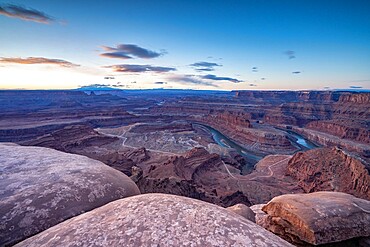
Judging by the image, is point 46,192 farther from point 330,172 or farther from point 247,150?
point 247,150

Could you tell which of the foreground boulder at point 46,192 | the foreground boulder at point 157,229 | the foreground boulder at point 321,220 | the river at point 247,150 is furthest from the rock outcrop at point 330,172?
the foreground boulder at point 46,192

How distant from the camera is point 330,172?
119 ft

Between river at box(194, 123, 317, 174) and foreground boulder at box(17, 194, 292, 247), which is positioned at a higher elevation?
foreground boulder at box(17, 194, 292, 247)

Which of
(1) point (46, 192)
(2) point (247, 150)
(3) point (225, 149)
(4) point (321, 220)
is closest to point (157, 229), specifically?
(1) point (46, 192)

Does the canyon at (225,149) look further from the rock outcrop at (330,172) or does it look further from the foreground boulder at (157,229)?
the foreground boulder at (157,229)

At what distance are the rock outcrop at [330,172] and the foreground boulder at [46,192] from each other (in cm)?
3474

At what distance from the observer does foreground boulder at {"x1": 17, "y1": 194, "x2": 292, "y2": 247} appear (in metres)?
3.99

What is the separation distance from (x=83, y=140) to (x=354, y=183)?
202 ft

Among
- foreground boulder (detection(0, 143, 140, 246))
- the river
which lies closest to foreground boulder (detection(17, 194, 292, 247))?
foreground boulder (detection(0, 143, 140, 246))

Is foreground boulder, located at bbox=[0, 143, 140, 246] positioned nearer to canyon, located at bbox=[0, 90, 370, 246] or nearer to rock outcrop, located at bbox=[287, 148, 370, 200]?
canyon, located at bbox=[0, 90, 370, 246]

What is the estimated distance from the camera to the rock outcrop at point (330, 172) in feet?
101

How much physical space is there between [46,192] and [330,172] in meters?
42.2

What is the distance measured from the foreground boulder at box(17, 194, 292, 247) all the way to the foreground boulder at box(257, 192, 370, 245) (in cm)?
326

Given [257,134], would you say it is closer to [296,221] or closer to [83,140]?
[83,140]
